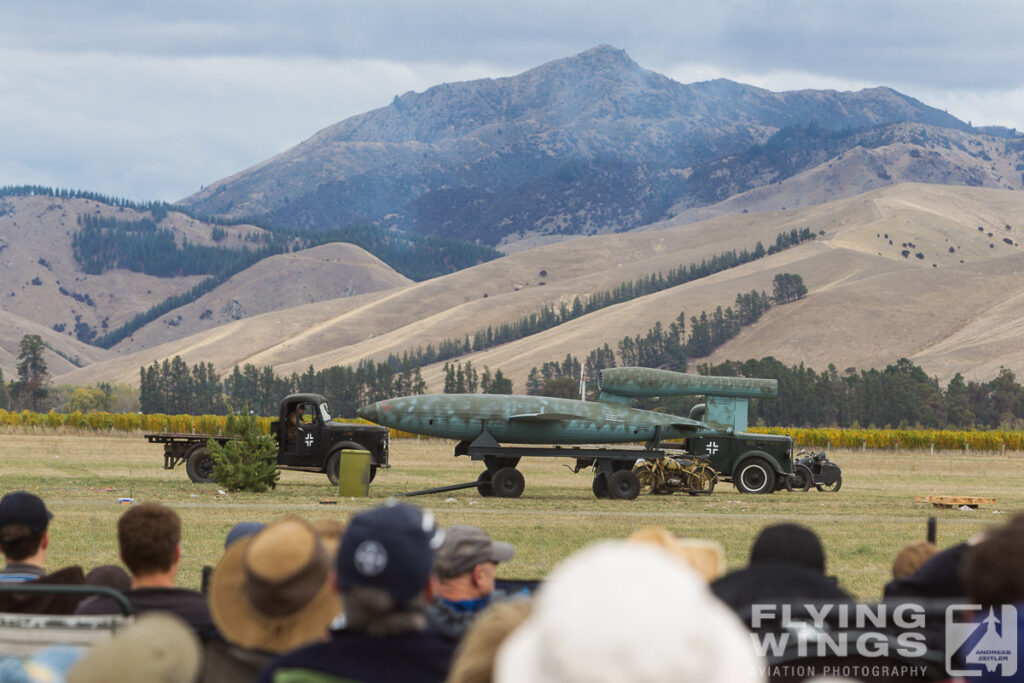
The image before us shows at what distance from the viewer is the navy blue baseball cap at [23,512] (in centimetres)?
786

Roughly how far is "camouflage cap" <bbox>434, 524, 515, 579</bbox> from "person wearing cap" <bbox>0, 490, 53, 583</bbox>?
284 cm

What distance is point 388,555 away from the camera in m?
4.39

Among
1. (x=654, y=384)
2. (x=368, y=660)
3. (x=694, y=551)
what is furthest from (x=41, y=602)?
(x=654, y=384)

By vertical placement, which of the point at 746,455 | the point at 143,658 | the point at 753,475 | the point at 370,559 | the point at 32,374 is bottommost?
the point at 753,475

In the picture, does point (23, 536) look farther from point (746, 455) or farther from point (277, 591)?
point (746, 455)

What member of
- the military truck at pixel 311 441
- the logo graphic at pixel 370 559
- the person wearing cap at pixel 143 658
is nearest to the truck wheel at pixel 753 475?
the military truck at pixel 311 441

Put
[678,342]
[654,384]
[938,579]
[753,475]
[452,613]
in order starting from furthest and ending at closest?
[678,342] → [753,475] → [654,384] → [452,613] → [938,579]

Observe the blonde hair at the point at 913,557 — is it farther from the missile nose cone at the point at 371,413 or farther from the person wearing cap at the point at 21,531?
the missile nose cone at the point at 371,413

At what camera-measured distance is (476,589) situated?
6.86 metres

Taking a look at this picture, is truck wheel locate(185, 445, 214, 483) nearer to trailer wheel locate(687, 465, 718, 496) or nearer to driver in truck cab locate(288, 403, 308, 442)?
driver in truck cab locate(288, 403, 308, 442)

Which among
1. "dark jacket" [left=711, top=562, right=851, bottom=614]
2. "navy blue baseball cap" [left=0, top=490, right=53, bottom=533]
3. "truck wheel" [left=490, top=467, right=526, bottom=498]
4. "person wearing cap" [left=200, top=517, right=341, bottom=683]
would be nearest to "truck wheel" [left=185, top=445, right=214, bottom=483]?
"truck wheel" [left=490, top=467, right=526, bottom=498]

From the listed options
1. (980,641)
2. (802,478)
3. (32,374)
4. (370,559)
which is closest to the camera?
(370,559)

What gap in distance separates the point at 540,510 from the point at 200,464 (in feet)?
37.5

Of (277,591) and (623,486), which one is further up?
(277,591)
